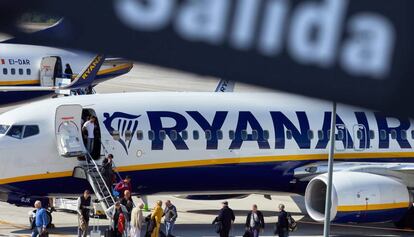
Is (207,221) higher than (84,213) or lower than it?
lower

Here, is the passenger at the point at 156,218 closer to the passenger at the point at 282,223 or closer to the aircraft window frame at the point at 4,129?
the passenger at the point at 282,223

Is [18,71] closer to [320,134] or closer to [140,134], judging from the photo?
[320,134]

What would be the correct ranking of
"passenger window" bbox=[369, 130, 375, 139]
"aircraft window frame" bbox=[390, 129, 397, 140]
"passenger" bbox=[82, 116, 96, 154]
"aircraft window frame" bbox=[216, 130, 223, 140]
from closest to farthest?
"passenger" bbox=[82, 116, 96, 154], "aircraft window frame" bbox=[216, 130, 223, 140], "passenger window" bbox=[369, 130, 375, 139], "aircraft window frame" bbox=[390, 129, 397, 140]

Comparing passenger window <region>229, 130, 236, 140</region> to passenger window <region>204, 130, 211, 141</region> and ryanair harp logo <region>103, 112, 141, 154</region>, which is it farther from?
ryanair harp logo <region>103, 112, 141, 154</region>

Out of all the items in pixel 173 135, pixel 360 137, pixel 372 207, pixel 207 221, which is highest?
pixel 360 137

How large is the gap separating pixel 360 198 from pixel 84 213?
6.63 meters

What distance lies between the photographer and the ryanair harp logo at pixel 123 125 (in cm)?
2566

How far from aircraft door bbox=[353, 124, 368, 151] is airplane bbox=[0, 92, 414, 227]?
0.09 feet

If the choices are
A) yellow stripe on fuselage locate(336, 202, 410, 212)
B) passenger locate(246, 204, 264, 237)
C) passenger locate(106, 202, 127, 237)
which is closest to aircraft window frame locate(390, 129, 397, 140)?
yellow stripe on fuselage locate(336, 202, 410, 212)

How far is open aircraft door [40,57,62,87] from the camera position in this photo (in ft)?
165

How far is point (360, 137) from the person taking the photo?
28.6 metres

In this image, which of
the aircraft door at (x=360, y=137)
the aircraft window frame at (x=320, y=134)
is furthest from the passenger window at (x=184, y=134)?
the aircraft door at (x=360, y=137)

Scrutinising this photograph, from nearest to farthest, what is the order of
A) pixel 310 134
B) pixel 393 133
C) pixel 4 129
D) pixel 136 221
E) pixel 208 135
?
pixel 136 221, pixel 4 129, pixel 208 135, pixel 310 134, pixel 393 133

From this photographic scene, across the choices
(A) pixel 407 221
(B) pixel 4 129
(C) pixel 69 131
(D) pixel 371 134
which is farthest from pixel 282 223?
(B) pixel 4 129
